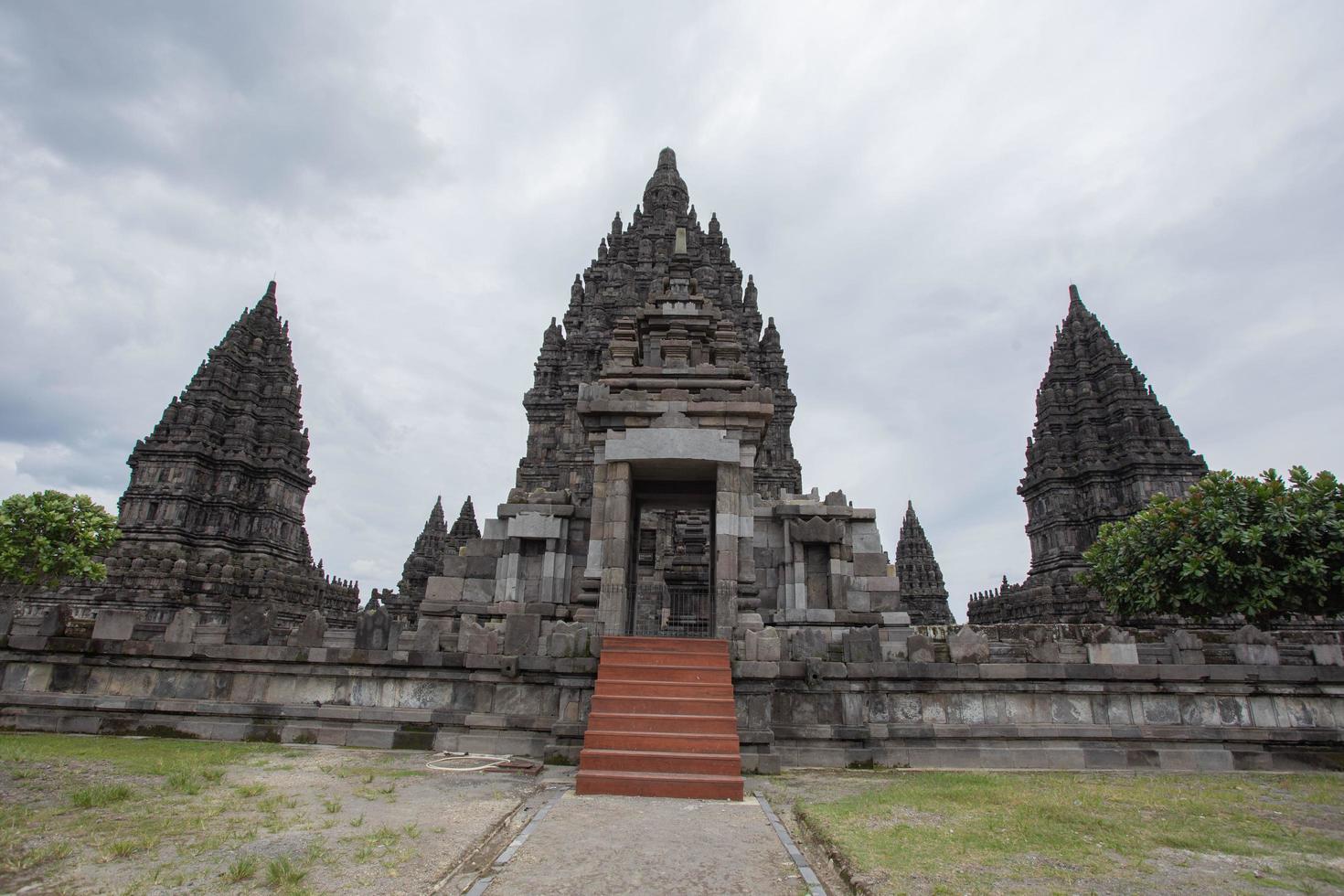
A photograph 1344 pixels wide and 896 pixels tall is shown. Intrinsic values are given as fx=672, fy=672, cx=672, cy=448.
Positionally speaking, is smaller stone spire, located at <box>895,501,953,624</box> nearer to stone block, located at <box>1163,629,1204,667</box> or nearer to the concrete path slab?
stone block, located at <box>1163,629,1204,667</box>

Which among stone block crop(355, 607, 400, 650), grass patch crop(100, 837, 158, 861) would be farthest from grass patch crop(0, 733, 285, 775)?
grass patch crop(100, 837, 158, 861)

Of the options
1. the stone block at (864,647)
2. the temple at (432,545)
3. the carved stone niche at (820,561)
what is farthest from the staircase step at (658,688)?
the temple at (432,545)

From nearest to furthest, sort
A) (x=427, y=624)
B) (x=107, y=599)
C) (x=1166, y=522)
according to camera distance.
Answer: (x=427, y=624)
(x=1166, y=522)
(x=107, y=599)

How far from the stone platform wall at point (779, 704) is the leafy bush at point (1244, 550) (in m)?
8.92

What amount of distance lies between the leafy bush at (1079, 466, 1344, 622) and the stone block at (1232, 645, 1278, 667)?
8970mm

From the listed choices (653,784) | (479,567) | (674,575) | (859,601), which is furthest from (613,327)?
(653,784)

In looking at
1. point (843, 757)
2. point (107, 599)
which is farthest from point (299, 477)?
point (843, 757)

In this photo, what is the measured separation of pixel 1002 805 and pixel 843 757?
2966mm

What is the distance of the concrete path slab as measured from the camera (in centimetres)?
457

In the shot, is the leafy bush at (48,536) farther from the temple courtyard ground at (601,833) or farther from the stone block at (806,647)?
the stone block at (806,647)

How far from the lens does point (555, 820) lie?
6188 millimetres

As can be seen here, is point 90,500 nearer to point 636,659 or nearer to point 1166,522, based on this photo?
point 636,659

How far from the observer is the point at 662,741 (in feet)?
27.0

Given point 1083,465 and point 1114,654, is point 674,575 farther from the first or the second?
point 1083,465
